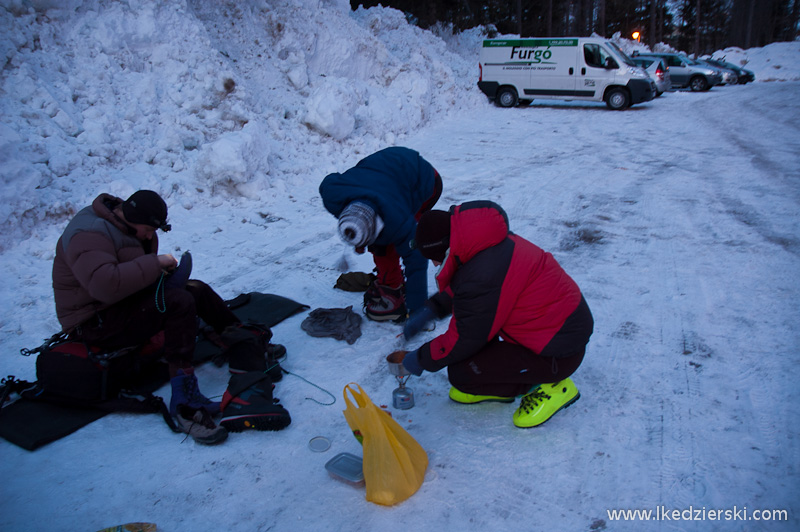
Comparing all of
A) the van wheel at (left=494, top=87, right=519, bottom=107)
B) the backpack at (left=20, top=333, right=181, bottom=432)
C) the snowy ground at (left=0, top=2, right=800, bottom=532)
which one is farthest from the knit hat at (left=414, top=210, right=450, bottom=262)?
the van wheel at (left=494, top=87, right=519, bottom=107)

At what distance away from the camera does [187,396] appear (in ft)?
9.97

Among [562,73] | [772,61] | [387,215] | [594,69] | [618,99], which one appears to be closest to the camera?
[387,215]

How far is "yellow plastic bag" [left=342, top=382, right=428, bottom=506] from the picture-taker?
233 centimetres

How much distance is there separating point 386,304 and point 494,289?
1801mm

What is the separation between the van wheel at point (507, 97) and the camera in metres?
15.3

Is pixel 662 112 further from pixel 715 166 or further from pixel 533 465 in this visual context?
pixel 533 465

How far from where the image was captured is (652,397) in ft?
10.2

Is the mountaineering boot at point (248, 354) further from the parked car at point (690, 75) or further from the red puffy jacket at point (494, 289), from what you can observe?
the parked car at point (690, 75)

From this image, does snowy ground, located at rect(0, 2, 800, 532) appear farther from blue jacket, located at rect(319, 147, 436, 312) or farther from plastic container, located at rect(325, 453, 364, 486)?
blue jacket, located at rect(319, 147, 436, 312)

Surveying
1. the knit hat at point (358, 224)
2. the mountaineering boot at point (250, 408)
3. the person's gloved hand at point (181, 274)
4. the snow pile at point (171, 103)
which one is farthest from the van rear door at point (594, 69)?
the mountaineering boot at point (250, 408)

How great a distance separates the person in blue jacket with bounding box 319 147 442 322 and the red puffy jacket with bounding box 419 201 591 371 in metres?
0.88

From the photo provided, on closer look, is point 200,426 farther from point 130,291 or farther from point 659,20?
point 659,20

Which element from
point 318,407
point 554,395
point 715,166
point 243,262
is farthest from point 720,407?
point 715,166

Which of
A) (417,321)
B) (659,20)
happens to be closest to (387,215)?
(417,321)
